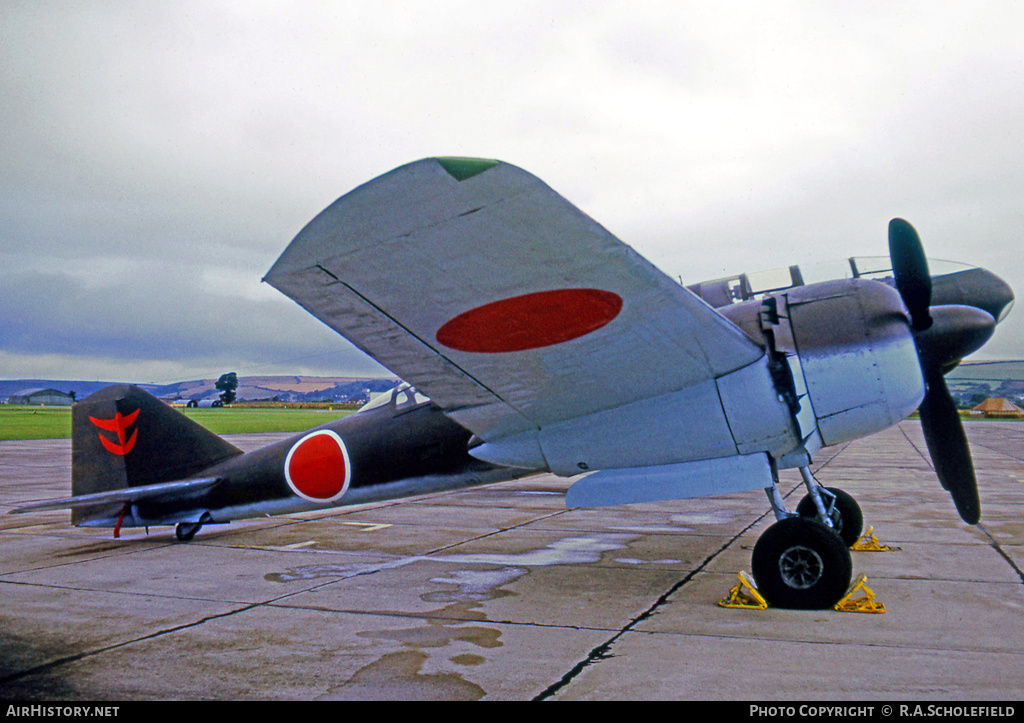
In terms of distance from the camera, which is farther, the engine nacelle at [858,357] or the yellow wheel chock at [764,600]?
the engine nacelle at [858,357]

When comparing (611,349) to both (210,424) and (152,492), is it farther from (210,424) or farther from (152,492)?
(210,424)

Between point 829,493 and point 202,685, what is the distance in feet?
18.8

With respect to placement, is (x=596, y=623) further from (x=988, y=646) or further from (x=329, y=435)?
(x=329, y=435)

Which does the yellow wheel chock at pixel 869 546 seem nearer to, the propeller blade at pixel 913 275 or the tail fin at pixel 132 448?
the propeller blade at pixel 913 275

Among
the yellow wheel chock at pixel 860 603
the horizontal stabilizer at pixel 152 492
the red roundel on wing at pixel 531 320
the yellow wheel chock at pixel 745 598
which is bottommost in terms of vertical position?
the yellow wheel chock at pixel 860 603

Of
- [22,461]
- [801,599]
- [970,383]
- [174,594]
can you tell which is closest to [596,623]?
[801,599]

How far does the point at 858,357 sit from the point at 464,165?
3.44 m

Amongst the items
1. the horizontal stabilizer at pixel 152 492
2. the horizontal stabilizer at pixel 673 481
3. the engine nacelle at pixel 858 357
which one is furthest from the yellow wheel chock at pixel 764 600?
the horizontal stabilizer at pixel 152 492

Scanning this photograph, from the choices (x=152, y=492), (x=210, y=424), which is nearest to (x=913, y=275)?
(x=152, y=492)

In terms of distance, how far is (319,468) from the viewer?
7359 millimetres

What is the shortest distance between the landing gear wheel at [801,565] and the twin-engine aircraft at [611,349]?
0.04 feet

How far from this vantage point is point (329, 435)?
7.49 m

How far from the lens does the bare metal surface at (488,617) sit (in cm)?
356

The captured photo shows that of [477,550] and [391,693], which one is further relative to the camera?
[477,550]
